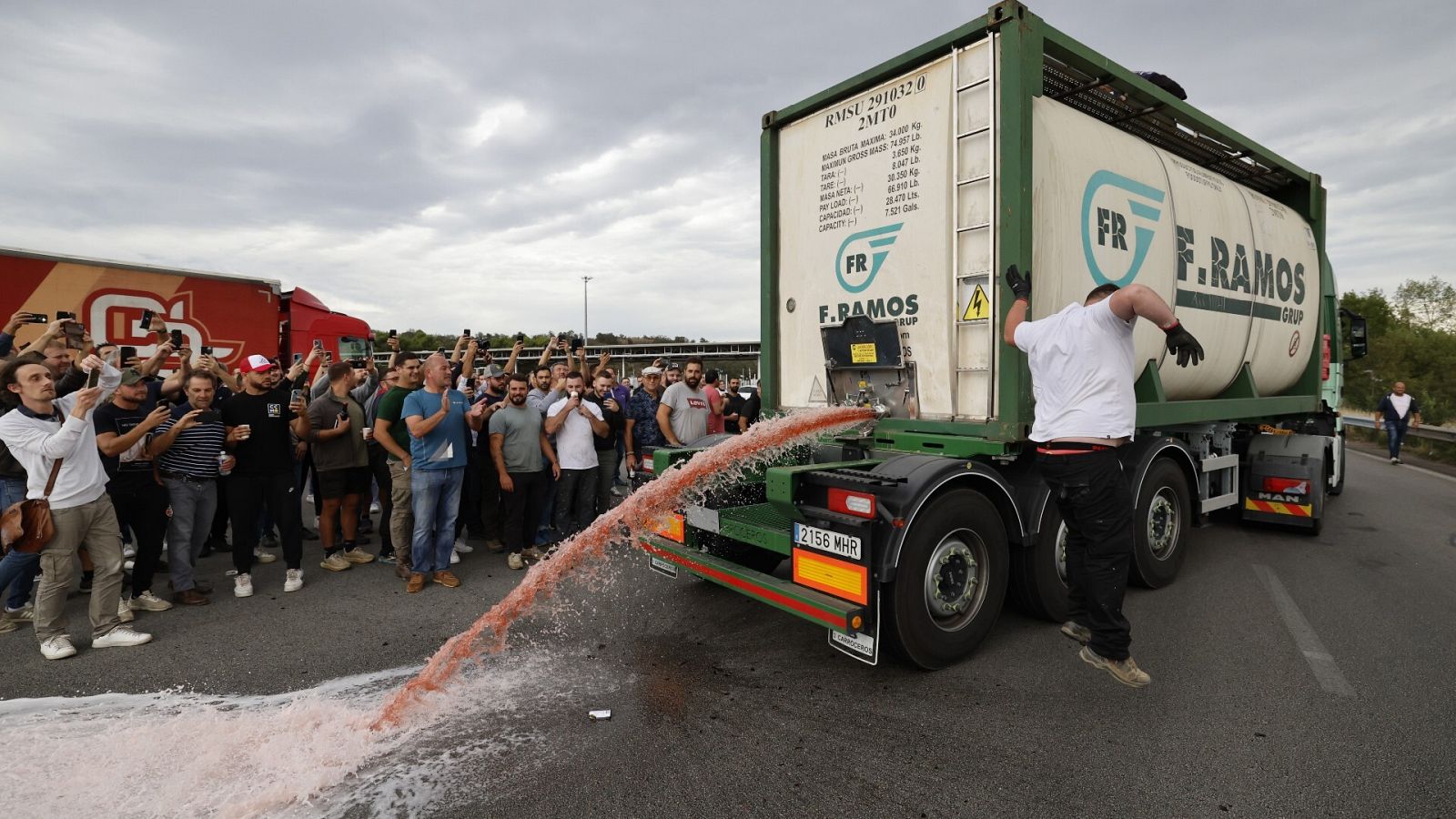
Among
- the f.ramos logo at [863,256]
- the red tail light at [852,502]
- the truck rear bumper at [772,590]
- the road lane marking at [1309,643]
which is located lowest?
the road lane marking at [1309,643]

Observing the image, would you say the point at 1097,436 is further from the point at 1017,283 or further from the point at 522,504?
the point at 522,504

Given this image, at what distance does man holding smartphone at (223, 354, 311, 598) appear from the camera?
525 centimetres

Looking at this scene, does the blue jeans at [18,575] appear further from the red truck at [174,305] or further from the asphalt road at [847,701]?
the red truck at [174,305]

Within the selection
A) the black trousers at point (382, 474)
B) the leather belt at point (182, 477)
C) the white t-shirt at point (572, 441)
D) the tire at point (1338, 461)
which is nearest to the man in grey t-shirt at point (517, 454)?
the white t-shirt at point (572, 441)

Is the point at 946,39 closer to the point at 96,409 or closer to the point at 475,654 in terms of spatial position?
the point at 475,654

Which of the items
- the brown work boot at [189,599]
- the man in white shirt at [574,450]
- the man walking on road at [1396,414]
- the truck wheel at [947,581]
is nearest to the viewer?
the truck wheel at [947,581]

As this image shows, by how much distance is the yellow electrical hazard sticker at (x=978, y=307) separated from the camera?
3959 millimetres

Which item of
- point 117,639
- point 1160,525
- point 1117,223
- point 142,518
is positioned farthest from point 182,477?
point 1160,525

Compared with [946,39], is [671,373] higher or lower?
lower

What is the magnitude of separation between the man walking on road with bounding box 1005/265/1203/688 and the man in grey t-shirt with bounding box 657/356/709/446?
3.89m

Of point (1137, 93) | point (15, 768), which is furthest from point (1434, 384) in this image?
point (15, 768)

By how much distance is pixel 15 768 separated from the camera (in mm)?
2707

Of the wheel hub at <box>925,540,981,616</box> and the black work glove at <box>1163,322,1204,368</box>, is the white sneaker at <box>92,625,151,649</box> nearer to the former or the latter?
the wheel hub at <box>925,540,981,616</box>

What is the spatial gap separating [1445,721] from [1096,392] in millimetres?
2144
